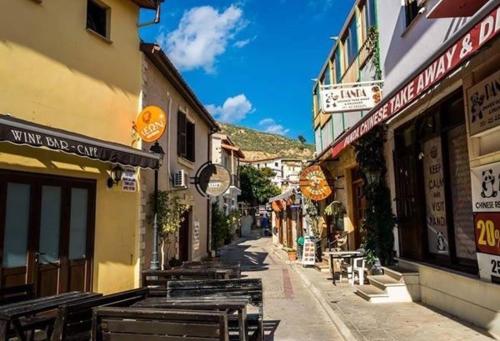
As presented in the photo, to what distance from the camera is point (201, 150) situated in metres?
18.0

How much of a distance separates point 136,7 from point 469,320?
373 inches

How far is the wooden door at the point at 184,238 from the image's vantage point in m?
15.0

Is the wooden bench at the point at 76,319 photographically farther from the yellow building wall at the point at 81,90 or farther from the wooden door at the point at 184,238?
the wooden door at the point at 184,238

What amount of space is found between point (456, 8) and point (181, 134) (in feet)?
33.0

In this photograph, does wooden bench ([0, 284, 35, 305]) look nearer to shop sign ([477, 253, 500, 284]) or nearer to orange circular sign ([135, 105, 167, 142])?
orange circular sign ([135, 105, 167, 142])

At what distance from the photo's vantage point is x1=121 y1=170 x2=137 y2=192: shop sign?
929cm

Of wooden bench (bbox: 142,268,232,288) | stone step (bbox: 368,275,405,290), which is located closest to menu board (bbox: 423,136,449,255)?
stone step (bbox: 368,275,405,290)

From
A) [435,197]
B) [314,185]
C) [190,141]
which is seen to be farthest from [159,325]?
[190,141]

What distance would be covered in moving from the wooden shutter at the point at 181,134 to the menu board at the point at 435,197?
7.66 m

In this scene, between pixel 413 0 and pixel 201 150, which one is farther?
pixel 201 150

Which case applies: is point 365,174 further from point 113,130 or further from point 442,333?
point 113,130

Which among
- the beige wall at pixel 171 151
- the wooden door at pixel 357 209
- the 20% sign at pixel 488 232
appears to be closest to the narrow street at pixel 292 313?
the wooden door at pixel 357 209

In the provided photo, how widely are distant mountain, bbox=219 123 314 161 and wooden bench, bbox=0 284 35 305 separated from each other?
319 ft

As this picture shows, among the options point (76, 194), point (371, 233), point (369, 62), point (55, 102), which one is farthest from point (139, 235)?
point (369, 62)
